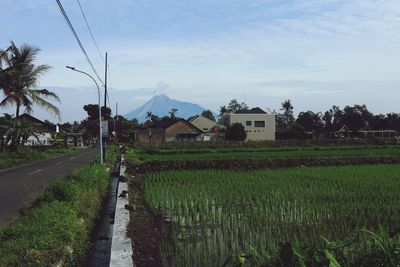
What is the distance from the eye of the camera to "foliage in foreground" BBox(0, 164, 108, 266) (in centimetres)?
546

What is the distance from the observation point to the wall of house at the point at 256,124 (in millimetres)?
65312

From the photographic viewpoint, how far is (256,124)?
6575 centimetres

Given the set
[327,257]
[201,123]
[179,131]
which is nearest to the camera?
[327,257]

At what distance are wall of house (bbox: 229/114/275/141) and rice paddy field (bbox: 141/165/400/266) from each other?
48.9m

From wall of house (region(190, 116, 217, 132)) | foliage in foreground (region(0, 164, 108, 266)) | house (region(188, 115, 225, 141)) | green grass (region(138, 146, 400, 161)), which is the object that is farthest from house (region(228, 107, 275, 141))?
foliage in foreground (region(0, 164, 108, 266))

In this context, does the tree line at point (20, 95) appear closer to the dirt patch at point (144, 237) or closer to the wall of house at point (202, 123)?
the dirt patch at point (144, 237)

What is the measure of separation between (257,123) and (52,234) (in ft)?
198

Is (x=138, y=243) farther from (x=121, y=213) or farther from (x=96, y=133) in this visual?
(x=96, y=133)

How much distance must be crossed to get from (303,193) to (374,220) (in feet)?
12.8

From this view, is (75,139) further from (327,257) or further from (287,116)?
(327,257)

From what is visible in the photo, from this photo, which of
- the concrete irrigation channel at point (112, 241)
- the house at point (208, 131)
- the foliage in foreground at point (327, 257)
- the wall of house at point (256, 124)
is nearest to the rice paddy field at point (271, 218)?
the foliage in foreground at point (327, 257)

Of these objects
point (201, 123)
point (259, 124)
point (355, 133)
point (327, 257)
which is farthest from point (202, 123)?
point (327, 257)

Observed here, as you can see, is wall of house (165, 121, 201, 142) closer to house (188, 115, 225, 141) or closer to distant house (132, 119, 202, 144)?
distant house (132, 119, 202, 144)

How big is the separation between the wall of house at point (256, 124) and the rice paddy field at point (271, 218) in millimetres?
48947
